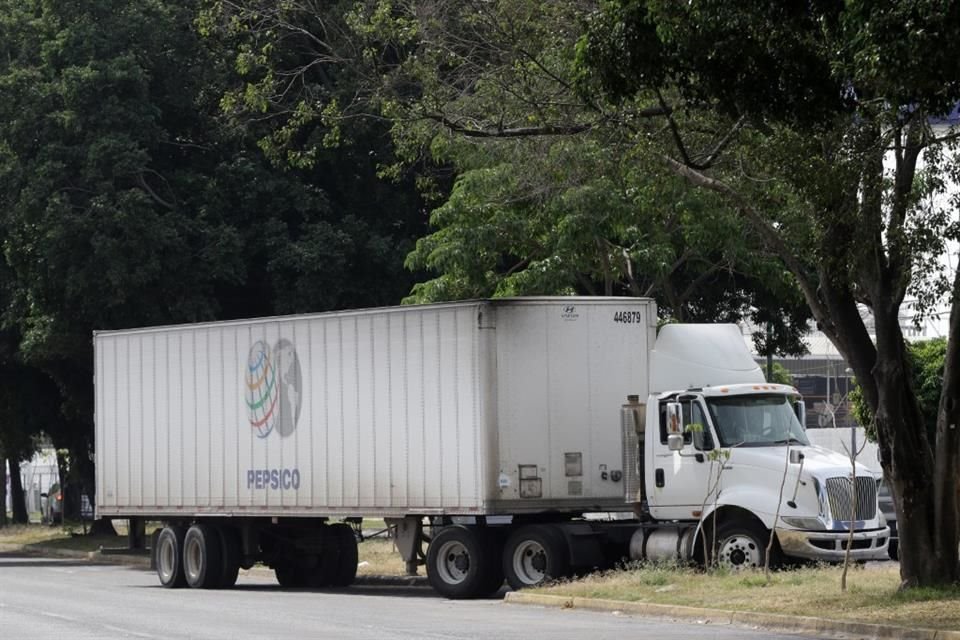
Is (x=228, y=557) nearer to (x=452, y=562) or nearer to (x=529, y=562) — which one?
(x=452, y=562)

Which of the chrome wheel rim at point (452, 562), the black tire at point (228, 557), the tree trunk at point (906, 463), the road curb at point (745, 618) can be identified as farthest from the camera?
the black tire at point (228, 557)

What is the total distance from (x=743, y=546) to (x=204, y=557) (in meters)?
9.02

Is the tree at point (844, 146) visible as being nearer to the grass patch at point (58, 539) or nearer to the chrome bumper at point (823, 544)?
the chrome bumper at point (823, 544)

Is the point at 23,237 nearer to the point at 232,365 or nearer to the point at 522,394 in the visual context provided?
the point at 232,365

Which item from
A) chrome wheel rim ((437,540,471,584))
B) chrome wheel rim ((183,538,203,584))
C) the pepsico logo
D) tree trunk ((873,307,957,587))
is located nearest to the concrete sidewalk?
chrome wheel rim ((437,540,471,584))

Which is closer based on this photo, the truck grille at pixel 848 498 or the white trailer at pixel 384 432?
the truck grille at pixel 848 498

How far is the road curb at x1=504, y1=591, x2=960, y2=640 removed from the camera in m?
16.0

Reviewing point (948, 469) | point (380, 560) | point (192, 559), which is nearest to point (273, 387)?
point (192, 559)

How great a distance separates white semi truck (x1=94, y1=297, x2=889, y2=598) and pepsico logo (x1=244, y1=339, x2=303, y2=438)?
0.03 metres

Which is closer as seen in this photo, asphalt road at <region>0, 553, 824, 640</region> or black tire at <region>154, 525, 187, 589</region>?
asphalt road at <region>0, 553, 824, 640</region>

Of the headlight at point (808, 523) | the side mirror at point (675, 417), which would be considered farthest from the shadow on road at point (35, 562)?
the headlight at point (808, 523)

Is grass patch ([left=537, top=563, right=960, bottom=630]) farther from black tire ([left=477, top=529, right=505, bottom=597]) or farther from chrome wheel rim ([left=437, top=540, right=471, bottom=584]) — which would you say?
chrome wheel rim ([left=437, top=540, right=471, bottom=584])

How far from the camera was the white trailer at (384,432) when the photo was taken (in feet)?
73.5

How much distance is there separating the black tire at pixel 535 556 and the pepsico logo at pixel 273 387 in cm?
422
